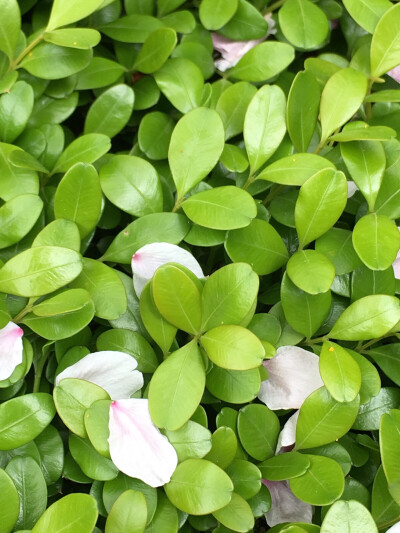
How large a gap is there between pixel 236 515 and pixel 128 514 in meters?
0.11

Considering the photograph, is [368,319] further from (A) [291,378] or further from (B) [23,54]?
(B) [23,54]

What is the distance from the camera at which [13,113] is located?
748mm

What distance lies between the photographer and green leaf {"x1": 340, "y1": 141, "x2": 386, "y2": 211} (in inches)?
27.8

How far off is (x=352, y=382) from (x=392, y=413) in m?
0.06

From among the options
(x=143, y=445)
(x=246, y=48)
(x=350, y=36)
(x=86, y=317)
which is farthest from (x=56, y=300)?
(x=350, y=36)

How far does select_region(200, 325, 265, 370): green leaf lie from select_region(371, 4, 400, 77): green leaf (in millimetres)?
408

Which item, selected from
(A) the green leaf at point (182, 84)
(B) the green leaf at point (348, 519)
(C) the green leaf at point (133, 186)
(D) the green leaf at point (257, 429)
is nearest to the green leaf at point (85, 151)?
(C) the green leaf at point (133, 186)

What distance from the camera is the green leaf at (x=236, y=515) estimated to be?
0.59 meters

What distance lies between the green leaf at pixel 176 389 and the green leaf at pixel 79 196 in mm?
181

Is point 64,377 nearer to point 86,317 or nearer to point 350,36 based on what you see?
point 86,317

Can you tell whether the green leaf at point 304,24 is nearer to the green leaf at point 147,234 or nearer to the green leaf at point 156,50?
the green leaf at point 156,50

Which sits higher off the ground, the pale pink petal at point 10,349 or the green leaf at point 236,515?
the pale pink petal at point 10,349

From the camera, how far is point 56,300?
63 cm

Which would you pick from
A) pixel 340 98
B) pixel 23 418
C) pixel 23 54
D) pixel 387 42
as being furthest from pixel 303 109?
pixel 23 418
